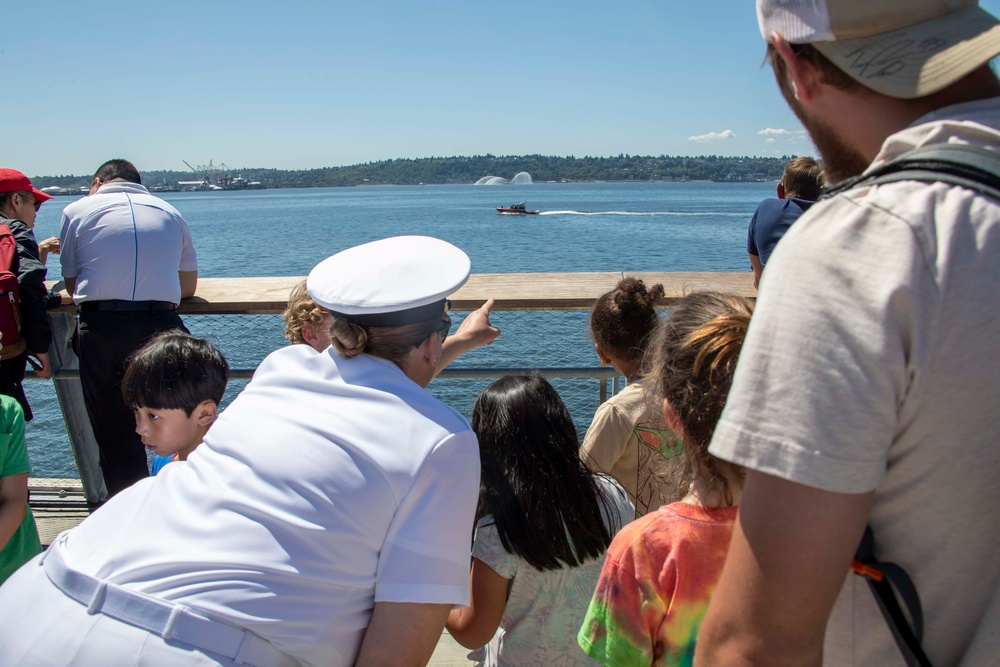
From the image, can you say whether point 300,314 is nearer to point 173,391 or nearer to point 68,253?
point 173,391

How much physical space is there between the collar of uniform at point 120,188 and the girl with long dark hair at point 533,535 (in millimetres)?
3165

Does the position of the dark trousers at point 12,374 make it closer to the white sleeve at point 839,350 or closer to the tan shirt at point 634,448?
the tan shirt at point 634,448

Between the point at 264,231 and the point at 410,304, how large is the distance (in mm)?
66256

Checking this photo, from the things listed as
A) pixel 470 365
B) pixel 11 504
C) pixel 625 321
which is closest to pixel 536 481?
pixel 625 321

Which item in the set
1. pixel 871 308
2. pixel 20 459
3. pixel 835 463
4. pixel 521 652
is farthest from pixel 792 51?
pixel 20 459

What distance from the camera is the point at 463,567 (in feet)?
5.14

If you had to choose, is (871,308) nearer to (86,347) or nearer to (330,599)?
(330,599)

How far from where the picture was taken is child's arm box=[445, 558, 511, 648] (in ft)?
6.75

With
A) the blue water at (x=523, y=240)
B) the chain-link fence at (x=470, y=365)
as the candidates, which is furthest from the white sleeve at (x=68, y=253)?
the blue water at (x=523, y=240)

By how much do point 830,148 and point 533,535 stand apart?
51.7 inches

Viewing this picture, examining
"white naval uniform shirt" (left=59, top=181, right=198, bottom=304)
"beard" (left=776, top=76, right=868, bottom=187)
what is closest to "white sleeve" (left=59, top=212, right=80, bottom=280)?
"white naval uniform shirt" (left=59, top=181, right=198, bottom=304)

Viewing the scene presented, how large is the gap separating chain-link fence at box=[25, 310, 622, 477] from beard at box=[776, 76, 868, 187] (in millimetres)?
2553

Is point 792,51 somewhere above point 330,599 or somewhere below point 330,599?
above

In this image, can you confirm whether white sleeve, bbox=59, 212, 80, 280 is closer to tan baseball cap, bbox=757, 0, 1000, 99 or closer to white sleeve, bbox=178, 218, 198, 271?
white sleeve, bbox=178, 218, 198, 271
